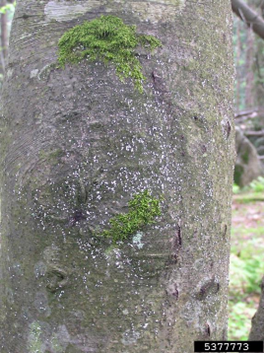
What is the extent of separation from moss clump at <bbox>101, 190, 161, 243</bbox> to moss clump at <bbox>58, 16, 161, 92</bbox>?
0.99 ft

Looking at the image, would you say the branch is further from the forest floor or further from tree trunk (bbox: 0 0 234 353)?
tree trunk (bbox: 0 0 234 353)

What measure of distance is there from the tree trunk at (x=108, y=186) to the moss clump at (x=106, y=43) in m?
0.02

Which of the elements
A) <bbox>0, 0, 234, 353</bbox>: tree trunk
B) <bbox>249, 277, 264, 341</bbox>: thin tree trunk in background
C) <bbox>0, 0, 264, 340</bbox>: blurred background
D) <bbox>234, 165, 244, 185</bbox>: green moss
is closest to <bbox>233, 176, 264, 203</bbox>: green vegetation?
<bbox>0, 0, 264, 340</bbox>: blurred background

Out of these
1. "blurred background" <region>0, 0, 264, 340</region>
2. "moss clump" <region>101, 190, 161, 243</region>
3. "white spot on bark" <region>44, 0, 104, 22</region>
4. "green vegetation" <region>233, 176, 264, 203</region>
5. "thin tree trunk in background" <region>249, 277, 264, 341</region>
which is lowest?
"green vegetation" <region>233, 176, 264, 203</region>

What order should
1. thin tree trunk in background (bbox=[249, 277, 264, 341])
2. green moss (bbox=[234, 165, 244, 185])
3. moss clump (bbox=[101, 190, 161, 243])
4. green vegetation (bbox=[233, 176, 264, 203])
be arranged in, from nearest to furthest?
1. moss clump (bbox=[101, 190, 161, 243])
2. thin tree trunk in background (bbox=[249, 277, 264, 341])
3. green vegetation (bbox=[233, 176, 264, 203])
4. green moss (bbox=[234, 165, 244, 185])

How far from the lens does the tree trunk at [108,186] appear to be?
86cm

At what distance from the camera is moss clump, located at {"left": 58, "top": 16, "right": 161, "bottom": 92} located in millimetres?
896

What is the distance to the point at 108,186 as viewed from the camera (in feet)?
2.81

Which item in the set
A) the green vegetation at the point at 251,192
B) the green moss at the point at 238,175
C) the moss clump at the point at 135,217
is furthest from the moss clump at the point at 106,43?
the green moss at the point at 238,175

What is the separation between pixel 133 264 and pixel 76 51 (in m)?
0.55

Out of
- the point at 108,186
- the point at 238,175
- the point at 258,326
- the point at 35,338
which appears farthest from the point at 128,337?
the point at 238,175

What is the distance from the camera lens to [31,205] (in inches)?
34.9

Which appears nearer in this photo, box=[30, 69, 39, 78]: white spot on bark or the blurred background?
box=[30, 69, 39, 78]: white spot on bark

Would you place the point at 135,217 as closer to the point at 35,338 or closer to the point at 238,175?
the point at 35,338
